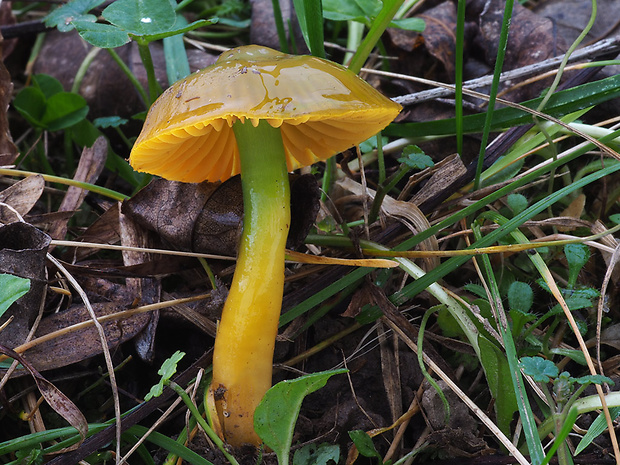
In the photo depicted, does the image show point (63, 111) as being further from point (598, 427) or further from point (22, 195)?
point (598, 427)

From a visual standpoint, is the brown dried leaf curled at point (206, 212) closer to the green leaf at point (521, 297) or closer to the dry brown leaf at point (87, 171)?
the dry brown leaf at point (87, 171)

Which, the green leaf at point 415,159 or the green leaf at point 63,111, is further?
the green leaf at point 63,111

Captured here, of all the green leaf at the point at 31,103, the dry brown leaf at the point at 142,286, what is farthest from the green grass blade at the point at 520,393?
the green leaf at the point at 31,103

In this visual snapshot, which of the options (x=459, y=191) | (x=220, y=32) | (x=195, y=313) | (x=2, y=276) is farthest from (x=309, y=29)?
(x=220, y=32)

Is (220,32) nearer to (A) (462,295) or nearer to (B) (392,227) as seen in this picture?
(B) (392,227)

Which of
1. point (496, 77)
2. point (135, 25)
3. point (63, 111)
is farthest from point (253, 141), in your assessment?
point (63, 111)

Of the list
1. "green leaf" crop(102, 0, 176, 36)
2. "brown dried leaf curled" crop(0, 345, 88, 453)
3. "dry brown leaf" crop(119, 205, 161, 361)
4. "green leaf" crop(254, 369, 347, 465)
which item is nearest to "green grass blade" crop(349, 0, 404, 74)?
"green leaf" crop(102, 0, 176, 36)
